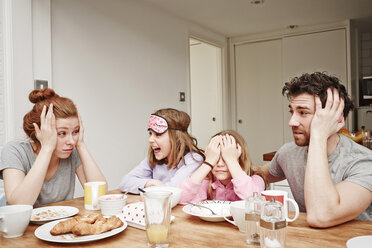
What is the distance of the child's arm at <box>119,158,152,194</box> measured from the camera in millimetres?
1675

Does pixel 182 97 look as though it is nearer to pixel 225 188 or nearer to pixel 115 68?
pixel 115 68

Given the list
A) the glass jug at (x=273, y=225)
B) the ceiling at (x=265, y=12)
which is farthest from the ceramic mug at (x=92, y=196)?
the ceiling at (x=265, y=12)

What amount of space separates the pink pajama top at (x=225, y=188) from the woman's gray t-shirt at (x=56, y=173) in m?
0.66

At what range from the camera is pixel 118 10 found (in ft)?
11.3

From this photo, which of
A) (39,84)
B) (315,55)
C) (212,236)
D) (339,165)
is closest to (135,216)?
(212,236)

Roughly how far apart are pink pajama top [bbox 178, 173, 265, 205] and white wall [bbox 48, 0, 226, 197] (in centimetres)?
179

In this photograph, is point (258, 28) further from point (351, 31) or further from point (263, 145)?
point (263, 145)

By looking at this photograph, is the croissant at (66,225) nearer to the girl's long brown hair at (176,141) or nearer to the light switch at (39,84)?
the girl's long brown hair at (176,141)

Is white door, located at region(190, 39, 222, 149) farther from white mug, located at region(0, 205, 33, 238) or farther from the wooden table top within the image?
white mug, located at region(0, 205, 33, 238)

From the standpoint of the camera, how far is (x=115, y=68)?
3.38 metres

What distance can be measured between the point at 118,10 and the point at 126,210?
2731 millimetres

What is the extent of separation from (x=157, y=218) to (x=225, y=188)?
2.30ft

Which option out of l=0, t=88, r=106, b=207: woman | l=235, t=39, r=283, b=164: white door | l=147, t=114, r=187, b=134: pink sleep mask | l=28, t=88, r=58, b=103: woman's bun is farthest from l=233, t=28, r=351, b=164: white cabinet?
l=28, t=88, r=58, b=103: woman's bun

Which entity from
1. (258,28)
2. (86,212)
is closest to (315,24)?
(258,28)
